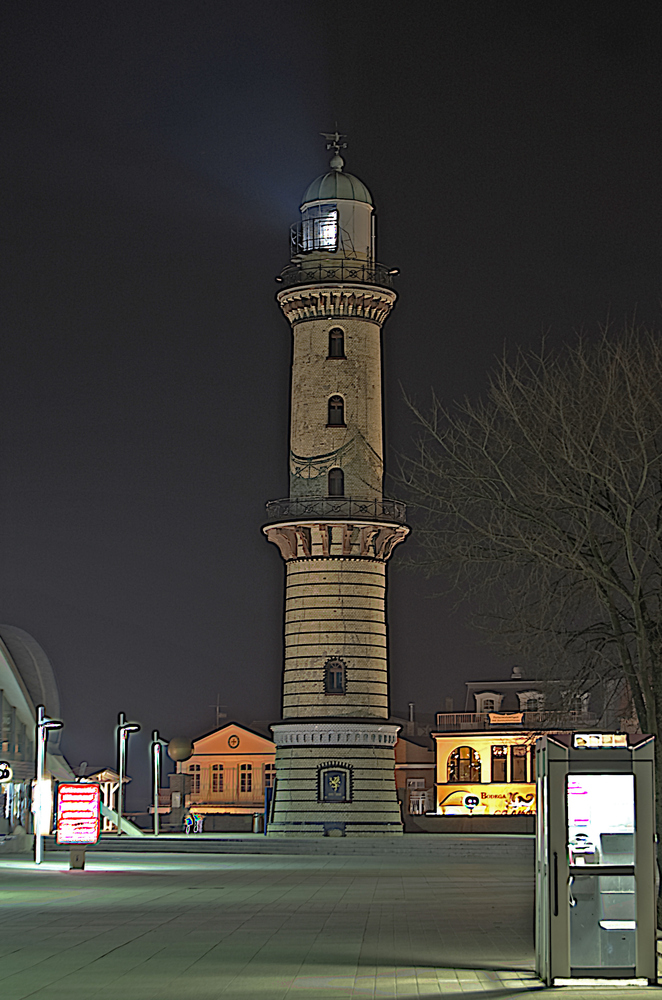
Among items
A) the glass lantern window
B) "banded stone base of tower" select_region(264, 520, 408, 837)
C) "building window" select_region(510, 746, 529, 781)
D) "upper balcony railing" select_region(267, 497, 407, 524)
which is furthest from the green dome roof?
"building window" select_region(510, 746, 529, 781)

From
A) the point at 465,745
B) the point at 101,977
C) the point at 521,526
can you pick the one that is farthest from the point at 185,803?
the point at 101,977

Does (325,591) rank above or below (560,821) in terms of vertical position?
above

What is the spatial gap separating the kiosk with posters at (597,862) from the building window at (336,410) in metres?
46.9

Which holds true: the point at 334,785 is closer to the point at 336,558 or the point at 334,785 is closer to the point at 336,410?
the point at 336,558

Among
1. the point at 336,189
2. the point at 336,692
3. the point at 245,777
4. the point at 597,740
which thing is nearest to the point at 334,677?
the point at 336,692

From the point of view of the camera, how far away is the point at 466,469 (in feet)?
90.4

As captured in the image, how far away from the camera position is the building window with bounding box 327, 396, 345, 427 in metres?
63.6

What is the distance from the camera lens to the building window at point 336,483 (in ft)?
207

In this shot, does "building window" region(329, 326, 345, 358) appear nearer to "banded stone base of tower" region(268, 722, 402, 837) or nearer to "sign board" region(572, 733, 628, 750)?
"banded stone base of tower" region(268, 722, 402, 837)

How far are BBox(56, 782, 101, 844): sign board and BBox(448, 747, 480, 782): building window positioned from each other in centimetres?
5039

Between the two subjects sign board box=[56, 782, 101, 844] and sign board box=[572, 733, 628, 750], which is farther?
sign board box=[56, 782, 101, 844]

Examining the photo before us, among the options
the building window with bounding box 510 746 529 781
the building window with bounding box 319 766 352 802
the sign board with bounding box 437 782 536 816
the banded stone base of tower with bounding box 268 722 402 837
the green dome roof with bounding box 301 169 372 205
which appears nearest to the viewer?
the banded stone base of tower with bounding box 268 722 402 837

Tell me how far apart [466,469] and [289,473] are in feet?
Result: 121

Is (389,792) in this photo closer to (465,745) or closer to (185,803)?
(465,745)
